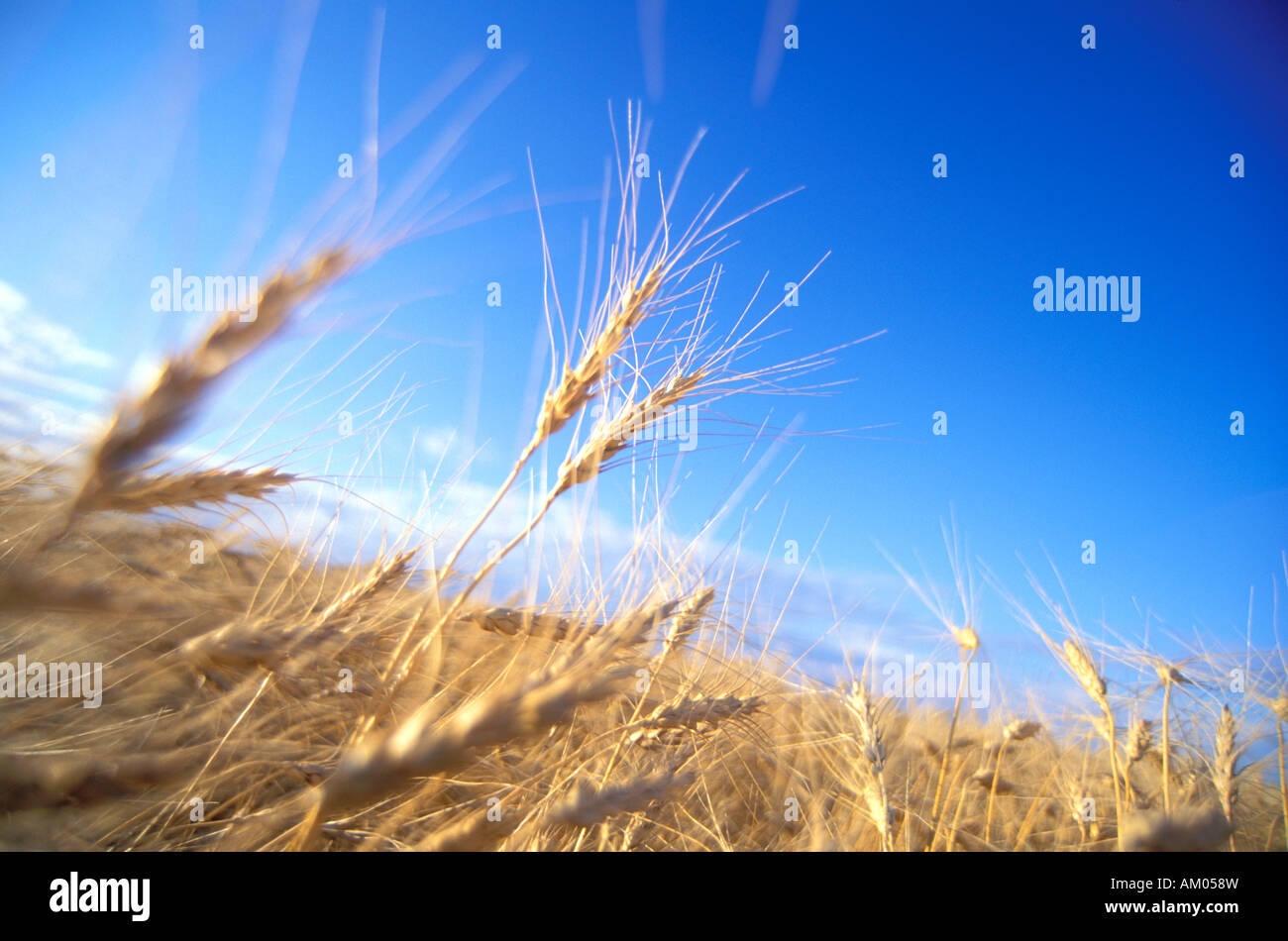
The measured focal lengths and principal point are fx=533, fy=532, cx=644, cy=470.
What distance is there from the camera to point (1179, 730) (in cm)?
305

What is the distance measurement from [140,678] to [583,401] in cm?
181

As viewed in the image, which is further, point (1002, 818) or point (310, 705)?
point (1002, 818)

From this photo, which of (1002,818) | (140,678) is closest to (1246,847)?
(1002,818)

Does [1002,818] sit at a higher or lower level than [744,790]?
lower
